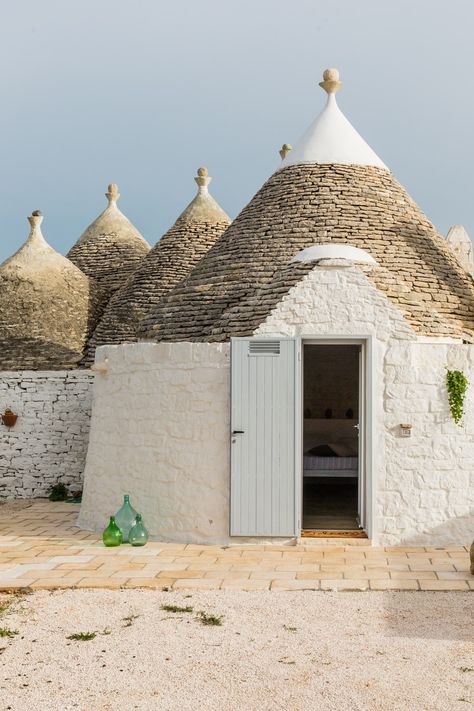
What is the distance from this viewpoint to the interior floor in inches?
393

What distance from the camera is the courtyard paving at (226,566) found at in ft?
24.0

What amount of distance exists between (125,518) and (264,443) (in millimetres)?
A: 1823

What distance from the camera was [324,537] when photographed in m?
9.16

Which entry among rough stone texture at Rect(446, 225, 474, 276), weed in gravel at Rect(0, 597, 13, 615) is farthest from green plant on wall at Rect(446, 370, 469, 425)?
rough stone texture at Rect(446, 225, 474, 276)

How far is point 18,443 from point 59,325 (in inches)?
156

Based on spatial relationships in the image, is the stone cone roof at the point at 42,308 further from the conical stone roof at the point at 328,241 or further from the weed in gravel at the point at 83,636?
the weed in gravel at the point at 83,636

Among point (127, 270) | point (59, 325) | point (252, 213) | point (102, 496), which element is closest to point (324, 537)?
point (102, 496)

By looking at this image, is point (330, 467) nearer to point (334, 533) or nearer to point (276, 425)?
point (334, 533)

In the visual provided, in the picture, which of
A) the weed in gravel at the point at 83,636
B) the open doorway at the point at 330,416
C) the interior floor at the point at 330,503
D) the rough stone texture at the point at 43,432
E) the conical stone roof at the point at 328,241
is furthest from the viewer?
the rough stone texture at the point at 43,432

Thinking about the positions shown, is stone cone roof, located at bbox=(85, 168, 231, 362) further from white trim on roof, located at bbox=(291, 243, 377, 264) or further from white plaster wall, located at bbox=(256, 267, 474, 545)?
white plaster wall, located at bbox=(256, 267, 474, 545)

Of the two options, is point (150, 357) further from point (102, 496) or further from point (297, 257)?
point (297, 257)

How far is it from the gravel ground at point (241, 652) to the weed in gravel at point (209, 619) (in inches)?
1.8

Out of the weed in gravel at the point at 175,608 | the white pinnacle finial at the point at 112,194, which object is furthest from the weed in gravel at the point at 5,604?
the white pinnacle finial at the point at 112,194

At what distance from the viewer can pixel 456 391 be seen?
9.10 m
